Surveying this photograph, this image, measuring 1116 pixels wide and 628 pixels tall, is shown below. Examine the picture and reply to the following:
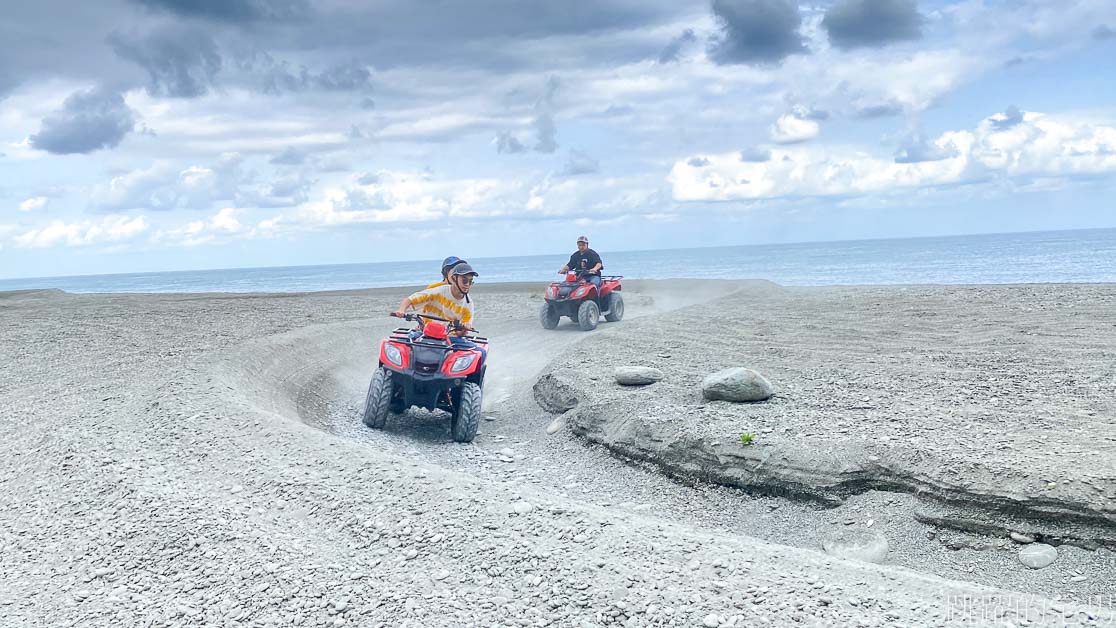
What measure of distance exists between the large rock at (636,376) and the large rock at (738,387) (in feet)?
3.57

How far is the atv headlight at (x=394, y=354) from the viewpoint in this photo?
8.86 metres

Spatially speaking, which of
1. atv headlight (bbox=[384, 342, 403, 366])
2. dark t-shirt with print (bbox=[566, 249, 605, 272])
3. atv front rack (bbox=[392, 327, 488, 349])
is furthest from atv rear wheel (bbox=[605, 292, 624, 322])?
atv headlight (bbox=[384, 342, 403, 366])

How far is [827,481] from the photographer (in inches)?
268

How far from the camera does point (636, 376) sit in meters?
9.88

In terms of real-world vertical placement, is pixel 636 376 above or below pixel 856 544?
above

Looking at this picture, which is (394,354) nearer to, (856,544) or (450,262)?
(450,262)

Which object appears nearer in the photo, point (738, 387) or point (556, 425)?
point (738, 387)

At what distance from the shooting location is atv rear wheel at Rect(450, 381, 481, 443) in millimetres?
8943

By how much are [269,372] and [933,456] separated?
8516 mm

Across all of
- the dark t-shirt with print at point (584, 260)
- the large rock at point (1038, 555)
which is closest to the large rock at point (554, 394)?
the large rock at point (1038, 555)

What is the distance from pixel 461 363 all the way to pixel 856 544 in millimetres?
4236

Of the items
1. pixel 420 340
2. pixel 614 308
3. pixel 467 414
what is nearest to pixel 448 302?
pixel 420 340

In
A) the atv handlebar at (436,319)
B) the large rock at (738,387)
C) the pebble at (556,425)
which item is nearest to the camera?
the large rock at (738,387)

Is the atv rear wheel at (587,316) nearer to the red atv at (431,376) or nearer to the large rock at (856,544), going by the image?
the red atv at (431,376)
